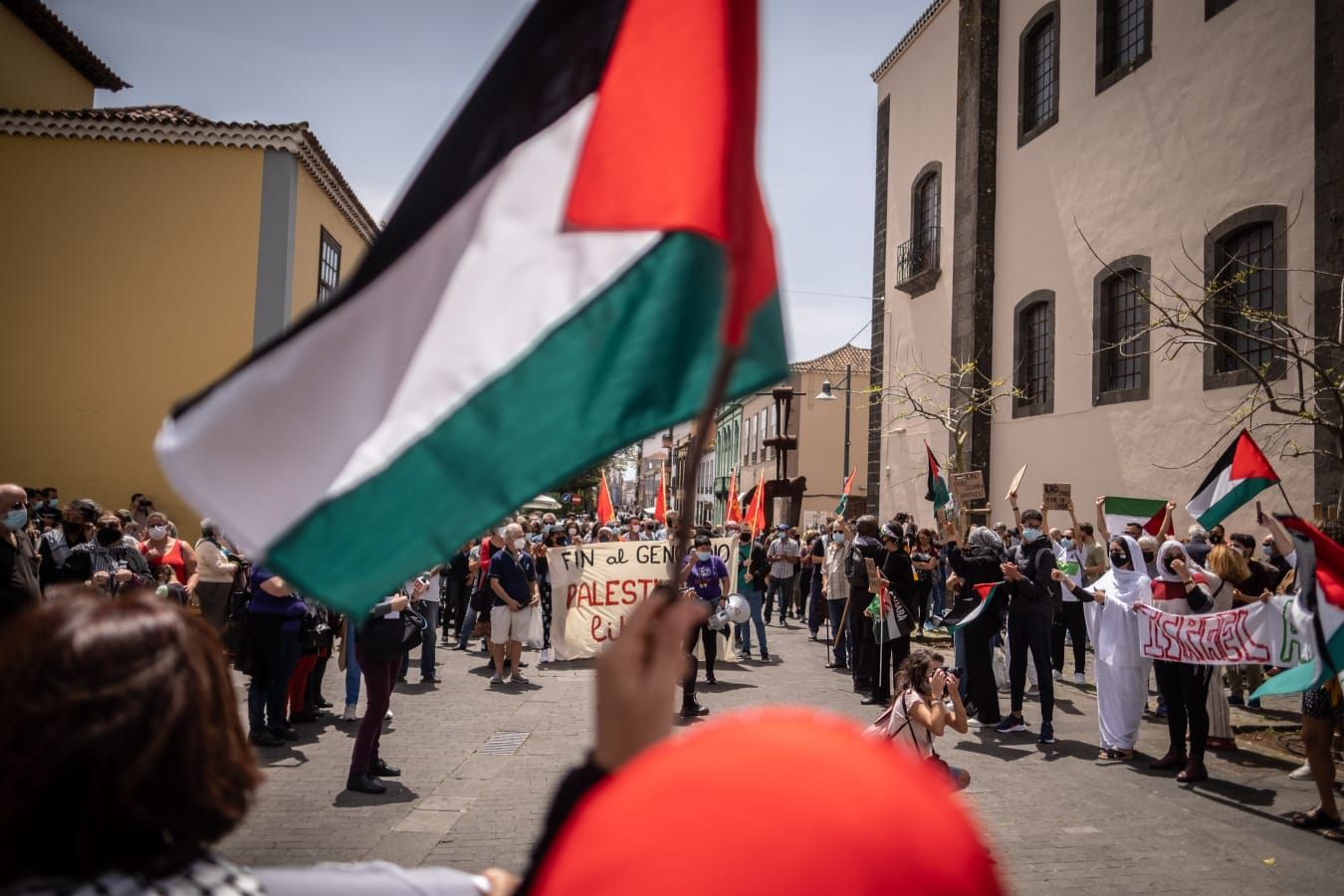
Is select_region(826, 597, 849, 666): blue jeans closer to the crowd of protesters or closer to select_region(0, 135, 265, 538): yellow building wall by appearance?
the crowd of protesters

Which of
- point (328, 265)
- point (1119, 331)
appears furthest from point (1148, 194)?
point (328, 265)

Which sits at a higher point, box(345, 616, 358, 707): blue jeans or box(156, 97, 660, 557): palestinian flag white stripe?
box(156, 97, 660, 557): palestinian flag white stripe

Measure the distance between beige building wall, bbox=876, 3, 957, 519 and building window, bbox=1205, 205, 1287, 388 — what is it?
27.7 ft

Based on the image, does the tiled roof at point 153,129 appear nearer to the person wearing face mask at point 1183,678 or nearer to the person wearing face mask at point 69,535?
the person wearing face mask at point 69,535

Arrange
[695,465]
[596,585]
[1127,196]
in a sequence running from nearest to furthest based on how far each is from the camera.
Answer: [695,465]
[596,585]
[1127,196]

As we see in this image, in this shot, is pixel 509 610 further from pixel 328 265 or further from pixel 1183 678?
pixel 328 265

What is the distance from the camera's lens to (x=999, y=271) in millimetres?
21266

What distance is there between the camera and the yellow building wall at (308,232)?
19.5 metres

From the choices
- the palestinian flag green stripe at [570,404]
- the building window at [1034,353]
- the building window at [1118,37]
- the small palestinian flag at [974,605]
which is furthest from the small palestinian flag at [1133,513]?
the palestinian flag green stripe at [570,404]

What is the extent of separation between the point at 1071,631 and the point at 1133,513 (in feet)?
6.81

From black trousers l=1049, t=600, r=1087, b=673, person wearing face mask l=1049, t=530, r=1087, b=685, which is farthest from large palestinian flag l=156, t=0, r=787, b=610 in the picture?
black trousers l=1049, t=600, r=1087, b=673

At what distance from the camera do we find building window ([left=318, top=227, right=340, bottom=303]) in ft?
70.6

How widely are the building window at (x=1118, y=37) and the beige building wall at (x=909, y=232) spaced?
550 centimetres

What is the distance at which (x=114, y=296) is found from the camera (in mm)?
18828
